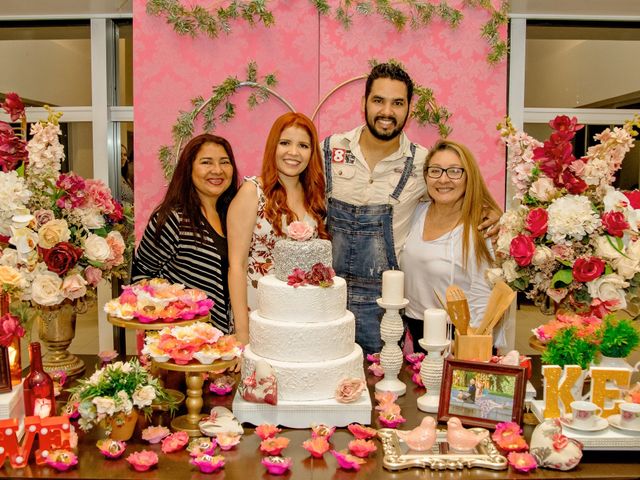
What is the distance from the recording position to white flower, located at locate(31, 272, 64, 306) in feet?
7.77

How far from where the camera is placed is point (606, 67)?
16.0 ft

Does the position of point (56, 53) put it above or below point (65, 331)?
above

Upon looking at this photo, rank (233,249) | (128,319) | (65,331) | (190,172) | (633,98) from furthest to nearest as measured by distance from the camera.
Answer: (633,98)
(190,172)
(233,249)
(65,331)
(128,319)

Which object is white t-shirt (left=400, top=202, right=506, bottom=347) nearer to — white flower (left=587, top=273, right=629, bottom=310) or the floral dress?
the floral dress

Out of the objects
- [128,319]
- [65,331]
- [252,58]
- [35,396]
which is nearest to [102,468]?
[35,396]

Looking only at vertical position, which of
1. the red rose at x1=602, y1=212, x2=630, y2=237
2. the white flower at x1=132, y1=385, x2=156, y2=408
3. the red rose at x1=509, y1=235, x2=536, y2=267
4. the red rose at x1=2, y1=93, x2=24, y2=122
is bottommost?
the white flower at x1=132, y1=385, x2=156, y2=408

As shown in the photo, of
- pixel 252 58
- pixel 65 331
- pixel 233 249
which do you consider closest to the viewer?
pixel 65 331

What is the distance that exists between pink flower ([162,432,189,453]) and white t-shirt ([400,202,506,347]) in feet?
4.62

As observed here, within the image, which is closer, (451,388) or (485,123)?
(451,388)

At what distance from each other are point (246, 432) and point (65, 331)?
3.33ft

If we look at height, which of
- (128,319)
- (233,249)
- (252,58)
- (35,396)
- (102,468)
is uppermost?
(252,58)

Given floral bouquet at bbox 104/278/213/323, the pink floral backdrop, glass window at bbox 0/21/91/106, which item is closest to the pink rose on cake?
floral bouquet at bbox 104/278/213/323

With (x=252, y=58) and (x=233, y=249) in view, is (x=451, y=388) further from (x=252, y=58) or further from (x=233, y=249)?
(x=252, y=58)

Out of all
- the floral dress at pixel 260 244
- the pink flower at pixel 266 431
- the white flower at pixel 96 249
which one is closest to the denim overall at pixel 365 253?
the floral dress at pixel 260 244
